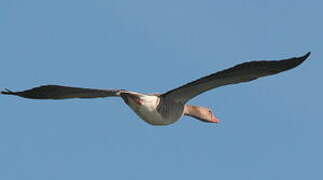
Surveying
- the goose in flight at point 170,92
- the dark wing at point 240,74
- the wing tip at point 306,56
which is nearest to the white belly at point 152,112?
the goose in flight at point 170,92

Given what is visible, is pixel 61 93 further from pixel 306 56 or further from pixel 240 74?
pixel 306 56

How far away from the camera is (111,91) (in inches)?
743

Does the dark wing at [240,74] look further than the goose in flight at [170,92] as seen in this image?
No

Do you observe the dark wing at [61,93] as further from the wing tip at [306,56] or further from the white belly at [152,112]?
the wing tip at [306,56]

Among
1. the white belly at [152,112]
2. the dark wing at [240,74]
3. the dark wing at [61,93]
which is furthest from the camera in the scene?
the dark wing at [61,93]

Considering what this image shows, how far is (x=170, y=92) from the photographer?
18516mm

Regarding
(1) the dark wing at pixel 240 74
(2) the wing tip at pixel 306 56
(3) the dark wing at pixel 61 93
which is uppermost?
(3) the dark wing at pixel 61 93

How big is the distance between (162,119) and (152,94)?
0.54m

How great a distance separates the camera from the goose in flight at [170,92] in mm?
16953

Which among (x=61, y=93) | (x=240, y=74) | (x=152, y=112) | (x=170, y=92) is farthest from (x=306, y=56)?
(x=61, y=93)

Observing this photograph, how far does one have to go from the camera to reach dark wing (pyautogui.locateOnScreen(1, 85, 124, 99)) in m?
19.1

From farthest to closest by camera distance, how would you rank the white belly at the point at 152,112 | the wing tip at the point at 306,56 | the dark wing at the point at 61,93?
the dark wing at the point at 61,93, the white belly at the point at 152,112, the wing tip at the point at 306,56

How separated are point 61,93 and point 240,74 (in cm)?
407

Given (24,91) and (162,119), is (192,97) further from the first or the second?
(24,91)
